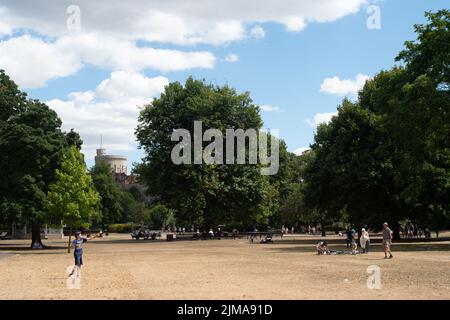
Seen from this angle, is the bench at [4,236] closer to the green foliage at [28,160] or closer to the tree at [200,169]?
the tree at [200,169]

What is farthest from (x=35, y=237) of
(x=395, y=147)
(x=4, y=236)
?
(x=4, y=236)

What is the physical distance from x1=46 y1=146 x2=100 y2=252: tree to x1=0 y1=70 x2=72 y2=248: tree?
127 inches

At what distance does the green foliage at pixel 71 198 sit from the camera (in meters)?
44.7

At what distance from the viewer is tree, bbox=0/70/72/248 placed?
4884 centimetres

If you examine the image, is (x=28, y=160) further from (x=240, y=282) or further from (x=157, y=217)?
(x=157, y=217)

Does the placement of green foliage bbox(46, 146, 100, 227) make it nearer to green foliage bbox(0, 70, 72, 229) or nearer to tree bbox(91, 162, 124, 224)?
green foliage bbox(0, 70, 72, 229)

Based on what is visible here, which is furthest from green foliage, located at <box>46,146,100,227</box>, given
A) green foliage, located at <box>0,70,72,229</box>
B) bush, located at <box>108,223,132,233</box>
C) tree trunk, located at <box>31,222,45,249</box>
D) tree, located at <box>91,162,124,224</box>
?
bush, located at <box>108,223,132,233</box>

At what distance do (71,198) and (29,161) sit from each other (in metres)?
8.39

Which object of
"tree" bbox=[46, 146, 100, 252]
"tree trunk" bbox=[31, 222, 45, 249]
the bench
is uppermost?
"tree" bbox=[46, 146, 100, 252]

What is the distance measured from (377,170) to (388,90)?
29.9ft

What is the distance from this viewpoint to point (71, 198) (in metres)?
44.9

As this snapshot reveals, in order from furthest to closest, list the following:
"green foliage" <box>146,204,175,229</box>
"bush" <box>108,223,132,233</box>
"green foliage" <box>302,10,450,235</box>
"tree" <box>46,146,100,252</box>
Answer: "green foliage" <box>146,204,175,229</box>
"bush" <box>108,223,132,233</box>
"tree" <box>46,146,100,252</box>
"green foliage" <box>302,10,450,235</box>

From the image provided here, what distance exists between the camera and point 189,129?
6619cm
